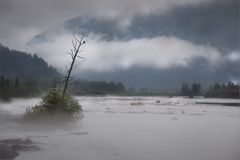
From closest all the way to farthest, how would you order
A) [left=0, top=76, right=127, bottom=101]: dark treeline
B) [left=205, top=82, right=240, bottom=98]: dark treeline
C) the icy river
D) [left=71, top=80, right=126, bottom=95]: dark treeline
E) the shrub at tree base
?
the icy river < the shrub at tree base < [left=0, top=76, right=127, bottom=101]: dark treeline < [left=71, top=80, right=126, bottom=95]: dark treeline < [left=205, top=82, right=240, bottom=98]: dark treeline

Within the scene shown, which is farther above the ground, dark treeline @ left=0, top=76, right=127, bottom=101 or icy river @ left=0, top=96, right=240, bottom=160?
dark treeline @ left=0, top=76, right=127, bottom=101

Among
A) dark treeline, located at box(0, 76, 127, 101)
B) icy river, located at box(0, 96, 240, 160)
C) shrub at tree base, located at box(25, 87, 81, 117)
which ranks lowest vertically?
icy river, located at box(0, 96, 240, 160)

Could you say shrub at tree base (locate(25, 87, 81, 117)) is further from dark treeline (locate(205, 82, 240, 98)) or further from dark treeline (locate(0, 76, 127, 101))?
dark treeline (locate(205, 82, 240, 98))

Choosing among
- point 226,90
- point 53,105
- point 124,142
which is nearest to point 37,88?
point 53,105

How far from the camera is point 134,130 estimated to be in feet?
79.5

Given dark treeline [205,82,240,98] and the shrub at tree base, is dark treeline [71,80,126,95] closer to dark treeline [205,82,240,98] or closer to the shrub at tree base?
dark treeline [205,82,240,98]

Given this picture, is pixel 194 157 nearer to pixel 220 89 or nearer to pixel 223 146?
pixel 223 146

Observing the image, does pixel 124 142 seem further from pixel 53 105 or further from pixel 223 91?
pixel 223 91

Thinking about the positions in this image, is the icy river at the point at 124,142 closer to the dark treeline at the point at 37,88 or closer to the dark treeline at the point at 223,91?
the dark treeline at the point at 37,88

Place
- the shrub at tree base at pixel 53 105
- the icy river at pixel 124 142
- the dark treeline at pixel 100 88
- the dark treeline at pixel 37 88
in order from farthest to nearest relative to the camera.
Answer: the dark treeline at pixel 100 88
the dark treeline at pixel 37 88
the shrub at tree base at pixel 53 105
the icy river at pixel 124 142

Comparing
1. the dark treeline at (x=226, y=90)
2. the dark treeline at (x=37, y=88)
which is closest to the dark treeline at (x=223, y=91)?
the dark treeline at (x=226, y=90)

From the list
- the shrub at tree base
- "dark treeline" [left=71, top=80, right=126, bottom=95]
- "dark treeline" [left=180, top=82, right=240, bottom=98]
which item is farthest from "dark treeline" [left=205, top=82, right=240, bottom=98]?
the shrub at tree base

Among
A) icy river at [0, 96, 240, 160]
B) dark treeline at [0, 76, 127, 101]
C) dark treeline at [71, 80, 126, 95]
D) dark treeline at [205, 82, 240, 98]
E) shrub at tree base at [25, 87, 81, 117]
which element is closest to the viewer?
icy river at [0, 96, 240, 160]

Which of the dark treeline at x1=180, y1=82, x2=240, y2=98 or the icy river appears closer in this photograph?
the icy river
